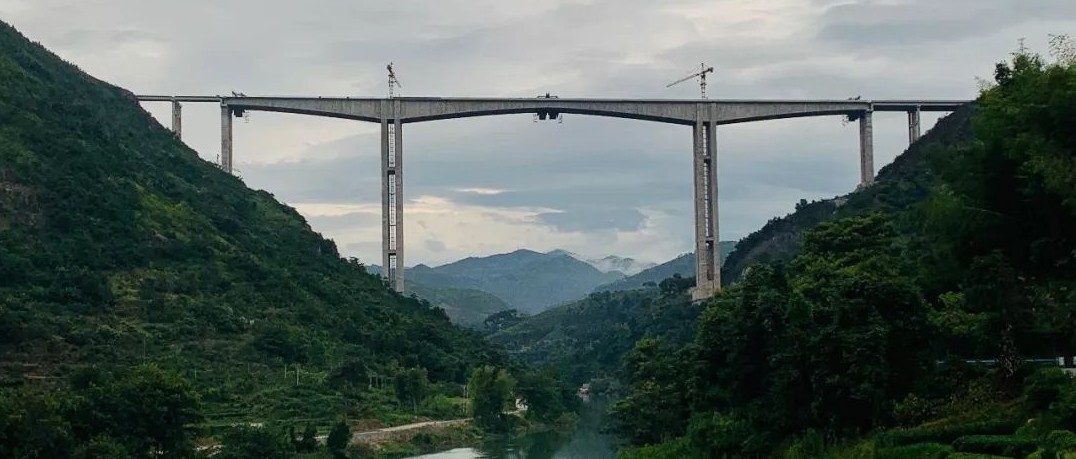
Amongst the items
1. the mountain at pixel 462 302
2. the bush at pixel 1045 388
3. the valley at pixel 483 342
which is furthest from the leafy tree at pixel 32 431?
the mountain at pixel 462 302

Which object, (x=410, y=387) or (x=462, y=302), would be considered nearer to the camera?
(x=410, y=387)

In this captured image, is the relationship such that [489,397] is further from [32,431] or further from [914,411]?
[914,411]

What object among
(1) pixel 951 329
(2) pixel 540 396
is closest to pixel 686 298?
(2) pixel 540 396

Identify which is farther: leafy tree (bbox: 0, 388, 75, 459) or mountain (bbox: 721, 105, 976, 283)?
mountain (bbox: 721, 105, 976, 283)

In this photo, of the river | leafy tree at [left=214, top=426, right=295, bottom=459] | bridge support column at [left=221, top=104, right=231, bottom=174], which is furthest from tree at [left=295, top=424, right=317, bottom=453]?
bridge support column at [left=221, top=104, right=231, bottom=174]

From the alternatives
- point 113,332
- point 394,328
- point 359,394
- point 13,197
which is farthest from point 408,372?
point 13,197

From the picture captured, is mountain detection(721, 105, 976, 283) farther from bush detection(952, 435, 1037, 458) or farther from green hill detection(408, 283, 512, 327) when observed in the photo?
green hill detection(408, 283, 512, 327)
